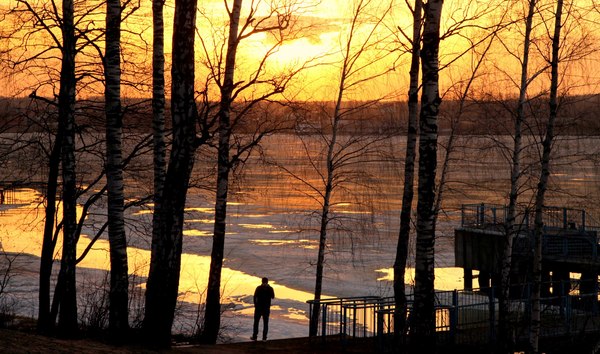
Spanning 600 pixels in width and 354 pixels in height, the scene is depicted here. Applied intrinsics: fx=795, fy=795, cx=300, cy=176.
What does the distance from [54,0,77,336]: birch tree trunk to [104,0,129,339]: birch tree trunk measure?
1.55m

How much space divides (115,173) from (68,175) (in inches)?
70.1

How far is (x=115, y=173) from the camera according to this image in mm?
13500

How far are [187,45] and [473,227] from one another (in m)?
25.5

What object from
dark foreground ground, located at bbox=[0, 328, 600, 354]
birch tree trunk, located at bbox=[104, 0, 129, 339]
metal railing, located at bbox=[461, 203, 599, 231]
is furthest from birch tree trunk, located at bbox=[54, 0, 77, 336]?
metal railing, located at bbox=[461, 203, 599, 231]

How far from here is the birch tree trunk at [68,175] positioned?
14.8m

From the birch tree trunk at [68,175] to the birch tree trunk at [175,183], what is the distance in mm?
2879

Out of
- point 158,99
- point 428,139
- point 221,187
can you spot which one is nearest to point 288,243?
point 221,187

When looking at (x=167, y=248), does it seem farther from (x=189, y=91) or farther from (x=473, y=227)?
(x=473, y=227)

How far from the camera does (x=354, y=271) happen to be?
1555 inches

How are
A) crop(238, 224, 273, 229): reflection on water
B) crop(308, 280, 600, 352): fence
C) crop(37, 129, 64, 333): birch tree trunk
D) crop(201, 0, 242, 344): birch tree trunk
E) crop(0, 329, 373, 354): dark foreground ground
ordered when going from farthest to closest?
crop(238, 224, 273, 229): reflection on water → crop(308, 280, 600, 352): fence → crop(37, 129, 64, 333): birch tree trunk → crop(201, 0, 242, 344): birch tree trunk → crop(0, 329, 373, 354): dark foreground ground

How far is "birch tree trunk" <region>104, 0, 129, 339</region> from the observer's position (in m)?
13.3

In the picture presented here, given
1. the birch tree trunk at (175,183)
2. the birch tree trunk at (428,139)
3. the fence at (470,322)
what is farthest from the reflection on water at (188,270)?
the birch tree trunk at (428,139)

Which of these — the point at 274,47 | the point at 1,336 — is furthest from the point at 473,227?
the point at 1,336

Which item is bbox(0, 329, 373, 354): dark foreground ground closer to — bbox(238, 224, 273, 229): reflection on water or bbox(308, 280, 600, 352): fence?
bbox(308, 280, 600, 352): fence
